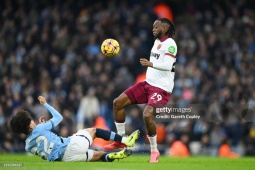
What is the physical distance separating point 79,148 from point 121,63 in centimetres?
1197

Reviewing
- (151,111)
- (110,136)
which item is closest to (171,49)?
(151,111)

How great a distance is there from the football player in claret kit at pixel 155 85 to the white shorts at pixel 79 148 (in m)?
0.76

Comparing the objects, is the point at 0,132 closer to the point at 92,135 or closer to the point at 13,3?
the point at 13,3

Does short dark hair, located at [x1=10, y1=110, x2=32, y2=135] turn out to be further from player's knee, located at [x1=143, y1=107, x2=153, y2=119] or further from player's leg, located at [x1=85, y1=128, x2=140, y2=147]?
player's knee, located at [x1=143, y1=107, x2=153, y2=119]

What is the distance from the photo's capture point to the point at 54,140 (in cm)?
1246

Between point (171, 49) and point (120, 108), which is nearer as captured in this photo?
point (171, 49)

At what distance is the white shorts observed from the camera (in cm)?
1255

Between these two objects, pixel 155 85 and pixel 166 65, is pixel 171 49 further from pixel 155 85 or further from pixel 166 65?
pixel 155 85

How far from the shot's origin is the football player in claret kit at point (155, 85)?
13211 millimetres

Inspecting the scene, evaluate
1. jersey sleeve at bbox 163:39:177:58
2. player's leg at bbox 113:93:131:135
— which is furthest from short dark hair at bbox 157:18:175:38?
player's leg at bbox 113:93:131:135

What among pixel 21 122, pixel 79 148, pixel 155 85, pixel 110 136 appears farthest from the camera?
pixel 155 85
